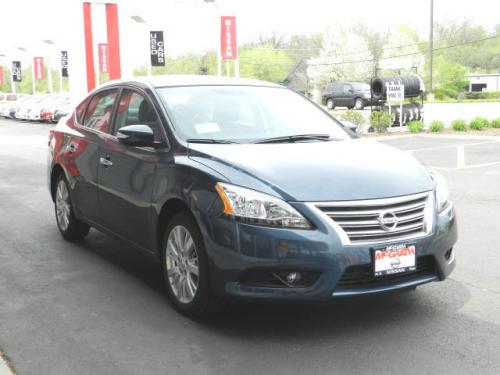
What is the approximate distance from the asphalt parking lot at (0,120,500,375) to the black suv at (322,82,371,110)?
36216 millimetres

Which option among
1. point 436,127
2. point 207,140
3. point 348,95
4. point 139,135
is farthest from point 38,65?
point 207,140

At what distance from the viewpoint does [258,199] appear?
4.08 m

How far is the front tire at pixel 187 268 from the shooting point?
431cm

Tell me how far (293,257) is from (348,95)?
131 ft

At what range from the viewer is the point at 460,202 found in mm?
9039

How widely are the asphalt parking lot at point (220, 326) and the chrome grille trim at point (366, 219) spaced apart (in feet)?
1.38

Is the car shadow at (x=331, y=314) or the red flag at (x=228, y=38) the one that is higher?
the red flag at (x=228, y=38)

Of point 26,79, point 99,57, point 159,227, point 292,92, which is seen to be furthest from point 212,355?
point 26,79

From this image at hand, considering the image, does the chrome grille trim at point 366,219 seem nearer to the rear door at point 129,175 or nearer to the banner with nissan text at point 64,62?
the rear door at point 129,175


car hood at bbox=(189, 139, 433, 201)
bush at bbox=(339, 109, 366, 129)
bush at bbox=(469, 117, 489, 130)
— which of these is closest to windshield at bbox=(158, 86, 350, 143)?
car hood at bbox=(189, 139, 433, 201)

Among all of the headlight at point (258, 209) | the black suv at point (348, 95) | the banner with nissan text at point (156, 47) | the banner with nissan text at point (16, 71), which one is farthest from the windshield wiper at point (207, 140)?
the banner with nissan text at point (16, 71)

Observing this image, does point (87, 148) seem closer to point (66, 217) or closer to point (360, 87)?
point (66, 217)

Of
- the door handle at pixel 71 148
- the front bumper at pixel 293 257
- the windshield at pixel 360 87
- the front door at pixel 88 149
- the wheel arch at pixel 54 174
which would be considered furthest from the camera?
the windshield at pixel 360 87

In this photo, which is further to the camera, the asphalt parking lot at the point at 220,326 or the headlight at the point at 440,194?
the headlight at the point at 440,194
